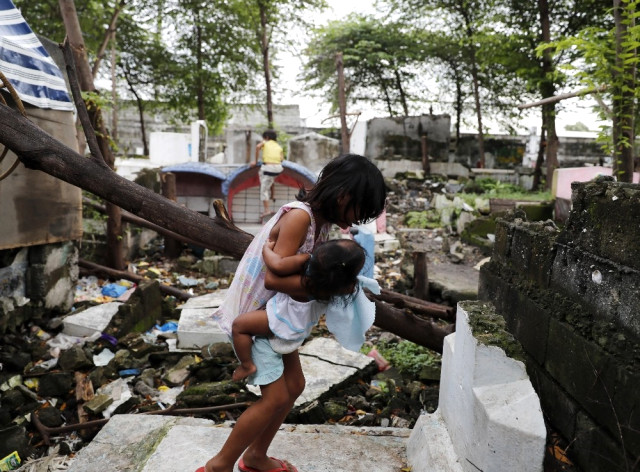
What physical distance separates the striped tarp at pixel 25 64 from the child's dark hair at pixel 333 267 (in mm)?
3625

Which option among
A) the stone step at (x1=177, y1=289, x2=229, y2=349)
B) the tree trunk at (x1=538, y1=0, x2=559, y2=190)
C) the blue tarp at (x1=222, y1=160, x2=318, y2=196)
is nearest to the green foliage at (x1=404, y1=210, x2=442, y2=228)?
the blue tarp at (x1=222, y1=160, x2=318, y2=196)

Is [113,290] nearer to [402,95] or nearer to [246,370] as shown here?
[246,370]

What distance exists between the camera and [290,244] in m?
1.79

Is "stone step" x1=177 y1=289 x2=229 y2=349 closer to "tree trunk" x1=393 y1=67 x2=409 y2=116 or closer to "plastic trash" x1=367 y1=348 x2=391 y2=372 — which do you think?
"plastic trash" x1=367 y1=348 x2=391 y2=372

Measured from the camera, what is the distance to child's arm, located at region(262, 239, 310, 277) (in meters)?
1.75

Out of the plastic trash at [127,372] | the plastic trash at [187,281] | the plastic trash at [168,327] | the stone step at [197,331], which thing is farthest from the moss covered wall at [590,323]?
the plastic trash at [187,281]

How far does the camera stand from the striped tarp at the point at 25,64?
402cm

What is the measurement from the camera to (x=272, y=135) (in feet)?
28.9

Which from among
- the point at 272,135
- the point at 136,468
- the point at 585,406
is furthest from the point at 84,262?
the point at 585,406

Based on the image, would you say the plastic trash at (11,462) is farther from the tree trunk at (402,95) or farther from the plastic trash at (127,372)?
the tree trunk at (402,95)

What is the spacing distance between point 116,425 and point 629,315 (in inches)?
101

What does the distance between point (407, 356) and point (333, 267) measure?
3.44 metres

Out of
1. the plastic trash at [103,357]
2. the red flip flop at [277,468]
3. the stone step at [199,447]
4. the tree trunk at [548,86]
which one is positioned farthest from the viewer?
the tree trunk at [548,86]

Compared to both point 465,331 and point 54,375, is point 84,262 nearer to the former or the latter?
point 54,375
